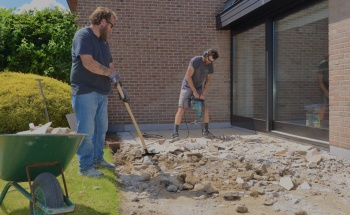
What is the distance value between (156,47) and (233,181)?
5.63 meters

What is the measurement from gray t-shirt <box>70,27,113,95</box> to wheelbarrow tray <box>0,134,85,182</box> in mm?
1306

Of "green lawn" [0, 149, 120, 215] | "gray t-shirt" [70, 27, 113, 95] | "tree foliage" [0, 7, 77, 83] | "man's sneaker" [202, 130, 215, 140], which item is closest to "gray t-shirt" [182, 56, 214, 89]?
"man's sneaker" [202, 130, 215, 140]

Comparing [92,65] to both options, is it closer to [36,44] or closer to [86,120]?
[86,120]

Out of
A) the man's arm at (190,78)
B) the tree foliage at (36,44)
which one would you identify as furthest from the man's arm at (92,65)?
the tree foliage at (36,44)

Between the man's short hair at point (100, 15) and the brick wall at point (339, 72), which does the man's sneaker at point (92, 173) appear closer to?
the man's short hair at point (100, 15)

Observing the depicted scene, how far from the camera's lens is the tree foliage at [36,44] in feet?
26.4

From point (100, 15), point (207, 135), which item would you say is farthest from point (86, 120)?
point (207, 135)

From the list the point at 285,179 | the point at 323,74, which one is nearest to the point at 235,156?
the point at 285,179

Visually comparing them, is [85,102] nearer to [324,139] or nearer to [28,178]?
[28,178]

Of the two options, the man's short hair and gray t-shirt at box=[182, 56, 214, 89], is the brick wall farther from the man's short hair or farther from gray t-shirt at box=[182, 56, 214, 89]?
the man's short hair

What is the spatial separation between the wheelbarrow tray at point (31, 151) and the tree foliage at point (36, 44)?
5.51 meters

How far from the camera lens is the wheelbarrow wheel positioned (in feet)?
8.16

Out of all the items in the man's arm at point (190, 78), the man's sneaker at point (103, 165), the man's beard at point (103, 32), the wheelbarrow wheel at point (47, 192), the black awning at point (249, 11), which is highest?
the black awning at point (249, 11)

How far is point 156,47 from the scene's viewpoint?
29.8 feet
